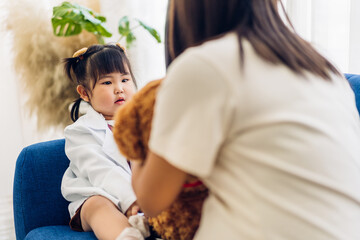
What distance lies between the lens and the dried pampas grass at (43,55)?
6.30ft

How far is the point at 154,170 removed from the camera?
666 millimetres

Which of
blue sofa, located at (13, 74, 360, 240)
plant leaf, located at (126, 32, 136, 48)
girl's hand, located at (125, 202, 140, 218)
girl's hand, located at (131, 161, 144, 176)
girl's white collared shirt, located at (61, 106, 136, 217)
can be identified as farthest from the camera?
plant leaf, located at (126, 32, 136, 48)

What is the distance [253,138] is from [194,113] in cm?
10

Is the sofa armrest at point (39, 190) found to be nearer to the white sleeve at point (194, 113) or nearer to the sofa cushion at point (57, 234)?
the sofa cushion at point (57, 234)

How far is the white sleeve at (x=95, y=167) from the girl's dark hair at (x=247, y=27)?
2.03 ft

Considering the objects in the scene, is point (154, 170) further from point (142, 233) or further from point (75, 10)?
point (75, 10)

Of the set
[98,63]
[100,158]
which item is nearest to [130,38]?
[98,63]

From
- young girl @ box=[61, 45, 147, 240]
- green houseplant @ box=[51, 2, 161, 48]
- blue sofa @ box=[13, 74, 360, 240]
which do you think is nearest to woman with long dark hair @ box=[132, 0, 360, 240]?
young girl @ box=[61, 45, 147, 240]

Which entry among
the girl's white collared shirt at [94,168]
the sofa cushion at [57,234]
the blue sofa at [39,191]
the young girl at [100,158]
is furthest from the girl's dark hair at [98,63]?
the sofa cushion at [57,234]

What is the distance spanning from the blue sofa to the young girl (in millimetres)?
84

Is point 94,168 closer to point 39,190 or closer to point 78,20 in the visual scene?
point 39,190

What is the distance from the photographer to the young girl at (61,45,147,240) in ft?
3.74

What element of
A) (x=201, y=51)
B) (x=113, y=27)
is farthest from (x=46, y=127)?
(x=201, y=51)

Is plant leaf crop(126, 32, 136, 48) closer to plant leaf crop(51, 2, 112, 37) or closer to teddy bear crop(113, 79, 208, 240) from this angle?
plant leaf crop(51, 2, 112, 37)
